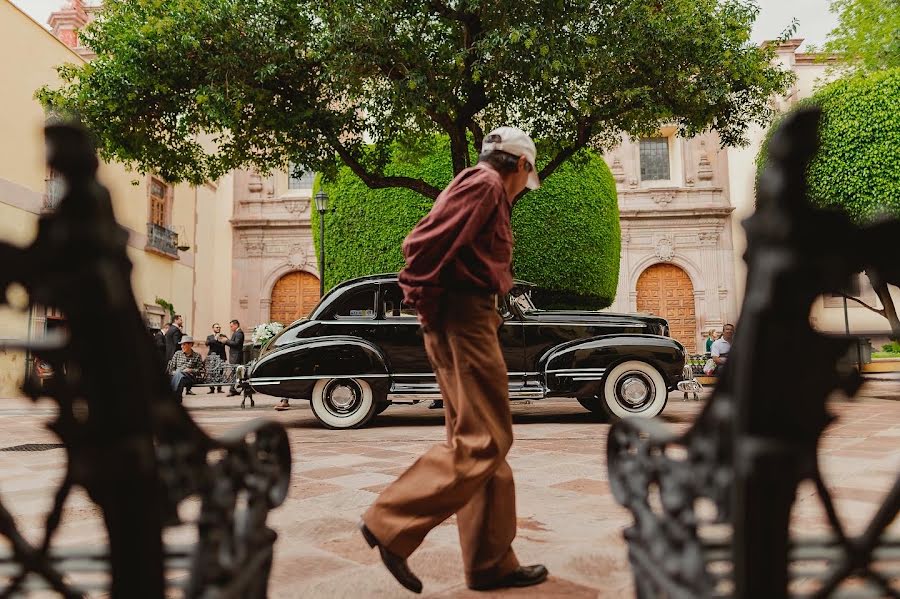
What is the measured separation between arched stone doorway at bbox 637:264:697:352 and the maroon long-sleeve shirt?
22.6 m

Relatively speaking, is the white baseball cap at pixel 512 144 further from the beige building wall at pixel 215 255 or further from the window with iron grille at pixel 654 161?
the window with iron grille at pixel 654 161

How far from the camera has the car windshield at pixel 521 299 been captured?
8330mm

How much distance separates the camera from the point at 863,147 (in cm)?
1585

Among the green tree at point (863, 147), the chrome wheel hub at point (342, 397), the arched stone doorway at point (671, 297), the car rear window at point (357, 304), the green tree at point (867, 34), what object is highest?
the green tree at point (867, 34)

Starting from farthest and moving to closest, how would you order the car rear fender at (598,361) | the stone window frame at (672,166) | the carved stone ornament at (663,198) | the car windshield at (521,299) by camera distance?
the stone window frame at (672,166), the carved stone ornament at (663,198), the car windshield at (521,299), the car rear fender at (598,361)

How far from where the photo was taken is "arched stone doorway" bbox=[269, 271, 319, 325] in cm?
2434

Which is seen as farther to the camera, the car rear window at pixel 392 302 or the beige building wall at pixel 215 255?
the beige building wall at pixel 215 255

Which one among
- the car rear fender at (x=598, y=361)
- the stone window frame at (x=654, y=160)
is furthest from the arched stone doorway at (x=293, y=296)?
the car rear fender at (x=598, y=361)

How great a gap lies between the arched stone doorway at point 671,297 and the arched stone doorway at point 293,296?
12222 mm

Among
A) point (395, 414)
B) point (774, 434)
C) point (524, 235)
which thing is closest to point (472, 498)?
point (774, 434)

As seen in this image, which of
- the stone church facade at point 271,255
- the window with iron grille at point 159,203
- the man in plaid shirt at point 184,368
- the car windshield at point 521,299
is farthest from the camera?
the stone church facade at point 271,255

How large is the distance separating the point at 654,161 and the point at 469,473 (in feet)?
82.9

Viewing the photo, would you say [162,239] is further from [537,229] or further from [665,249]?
[665,249]

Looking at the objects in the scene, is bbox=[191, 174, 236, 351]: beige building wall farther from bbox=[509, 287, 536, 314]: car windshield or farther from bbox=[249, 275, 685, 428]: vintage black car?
bbox=[509, 287, 536, 314]: car windshield
